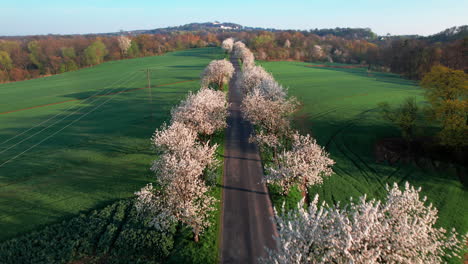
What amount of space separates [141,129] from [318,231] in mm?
48895

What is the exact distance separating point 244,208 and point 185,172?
9.07m

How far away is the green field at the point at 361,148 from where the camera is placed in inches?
1239

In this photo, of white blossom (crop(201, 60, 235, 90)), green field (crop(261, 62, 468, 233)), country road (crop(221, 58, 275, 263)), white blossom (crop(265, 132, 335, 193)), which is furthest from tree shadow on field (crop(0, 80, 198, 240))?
green field (crop(261, 62, 468, 233))

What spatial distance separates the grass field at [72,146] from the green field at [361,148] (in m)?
25.5

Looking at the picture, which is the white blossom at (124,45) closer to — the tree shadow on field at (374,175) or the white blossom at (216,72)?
the white blossom at (216,72)

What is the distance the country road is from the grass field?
43.3 feet

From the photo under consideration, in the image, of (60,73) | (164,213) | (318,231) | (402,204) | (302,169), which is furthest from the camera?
(60,73)

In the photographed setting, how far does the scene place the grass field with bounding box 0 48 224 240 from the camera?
31.2 m

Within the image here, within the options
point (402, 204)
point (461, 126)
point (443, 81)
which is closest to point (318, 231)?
point (402, 204)

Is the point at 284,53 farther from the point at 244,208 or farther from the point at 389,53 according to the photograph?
the point at 244,208

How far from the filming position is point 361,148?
43812mm

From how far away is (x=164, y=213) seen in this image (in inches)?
866

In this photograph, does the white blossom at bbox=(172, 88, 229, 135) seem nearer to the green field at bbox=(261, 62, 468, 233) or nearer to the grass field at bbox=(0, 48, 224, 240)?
the grass field at bbox=(0, 48, 224, 240)

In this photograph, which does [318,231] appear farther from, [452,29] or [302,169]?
[452,29]
